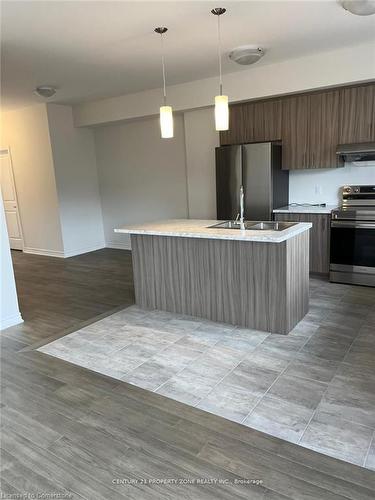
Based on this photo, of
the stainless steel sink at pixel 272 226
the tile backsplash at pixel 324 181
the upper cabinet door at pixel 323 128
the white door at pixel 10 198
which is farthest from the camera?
the white door at pixel 10 198

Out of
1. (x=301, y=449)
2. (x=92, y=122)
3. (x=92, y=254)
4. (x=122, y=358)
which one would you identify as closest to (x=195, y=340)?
(x=122, y=358)

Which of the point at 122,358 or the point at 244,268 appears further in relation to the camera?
the point at 244,268

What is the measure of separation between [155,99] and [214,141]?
1110 mm

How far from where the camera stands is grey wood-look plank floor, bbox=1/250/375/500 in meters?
1.71

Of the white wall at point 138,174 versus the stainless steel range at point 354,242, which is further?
the white wall at point 138,174

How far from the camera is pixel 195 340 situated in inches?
126

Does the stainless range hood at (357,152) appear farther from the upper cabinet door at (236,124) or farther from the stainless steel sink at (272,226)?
the stainless steel sink at (272,226)

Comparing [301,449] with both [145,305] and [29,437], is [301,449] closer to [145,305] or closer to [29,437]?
[29,437]

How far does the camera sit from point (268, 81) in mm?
4605

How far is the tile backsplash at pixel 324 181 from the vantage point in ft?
15.3

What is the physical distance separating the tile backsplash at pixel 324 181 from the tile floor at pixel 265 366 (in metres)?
1.61

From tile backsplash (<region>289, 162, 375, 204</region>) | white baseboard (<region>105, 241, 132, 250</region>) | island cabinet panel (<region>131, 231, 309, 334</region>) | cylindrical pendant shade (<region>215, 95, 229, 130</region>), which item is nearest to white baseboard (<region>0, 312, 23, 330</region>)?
island cabinet panel (<region>131, 231, 309, 334</region>)

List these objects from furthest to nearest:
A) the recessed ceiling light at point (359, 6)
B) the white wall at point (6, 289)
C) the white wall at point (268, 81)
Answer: the white wall at point (268, 81) < the white wall at point (6, 289) < the recessed ceiling light at point (359, 6)

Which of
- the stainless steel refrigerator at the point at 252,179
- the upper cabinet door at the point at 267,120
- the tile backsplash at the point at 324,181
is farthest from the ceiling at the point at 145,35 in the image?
the tile backsplash at the point at 324,181
